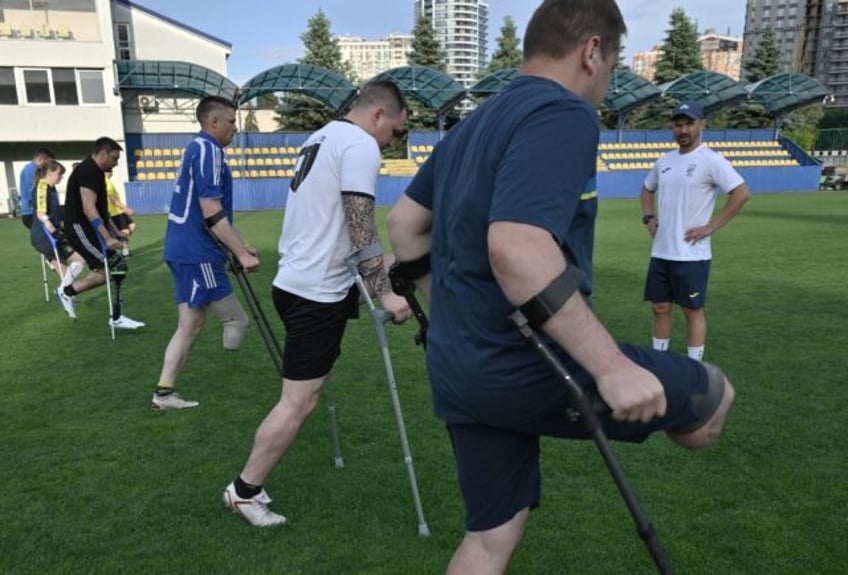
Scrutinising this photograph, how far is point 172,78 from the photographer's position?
3150 centimetres

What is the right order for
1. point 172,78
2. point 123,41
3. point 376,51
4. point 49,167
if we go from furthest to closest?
point 376,51 → point 123,41 → point 172,78 → point 49,167

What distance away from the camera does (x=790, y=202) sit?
2891cm

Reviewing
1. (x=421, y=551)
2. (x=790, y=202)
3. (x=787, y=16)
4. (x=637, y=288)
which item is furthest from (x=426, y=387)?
(x=787, y=16)

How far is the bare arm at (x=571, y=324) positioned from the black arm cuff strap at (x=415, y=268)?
70 centimetres

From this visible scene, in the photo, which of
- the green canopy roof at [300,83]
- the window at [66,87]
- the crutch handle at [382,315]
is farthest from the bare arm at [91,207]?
the window at [66,87]

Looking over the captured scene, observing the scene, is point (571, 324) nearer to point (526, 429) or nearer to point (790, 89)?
point (526, 429)

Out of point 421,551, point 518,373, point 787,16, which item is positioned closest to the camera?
point 518,373

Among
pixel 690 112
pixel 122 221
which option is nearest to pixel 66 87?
pixel 122 221

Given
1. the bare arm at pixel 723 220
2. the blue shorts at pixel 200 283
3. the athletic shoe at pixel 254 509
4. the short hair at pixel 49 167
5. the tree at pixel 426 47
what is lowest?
the athletic shoe at pixel 254 509

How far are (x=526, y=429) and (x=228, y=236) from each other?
2.92 meters

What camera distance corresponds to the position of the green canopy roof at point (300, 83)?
31.3 meters

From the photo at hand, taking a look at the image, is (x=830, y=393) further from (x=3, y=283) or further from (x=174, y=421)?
(x=3, y=283)

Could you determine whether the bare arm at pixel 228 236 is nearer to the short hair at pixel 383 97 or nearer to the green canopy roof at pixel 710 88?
the short hair at pixel 383 97

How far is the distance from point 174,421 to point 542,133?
167 inches
